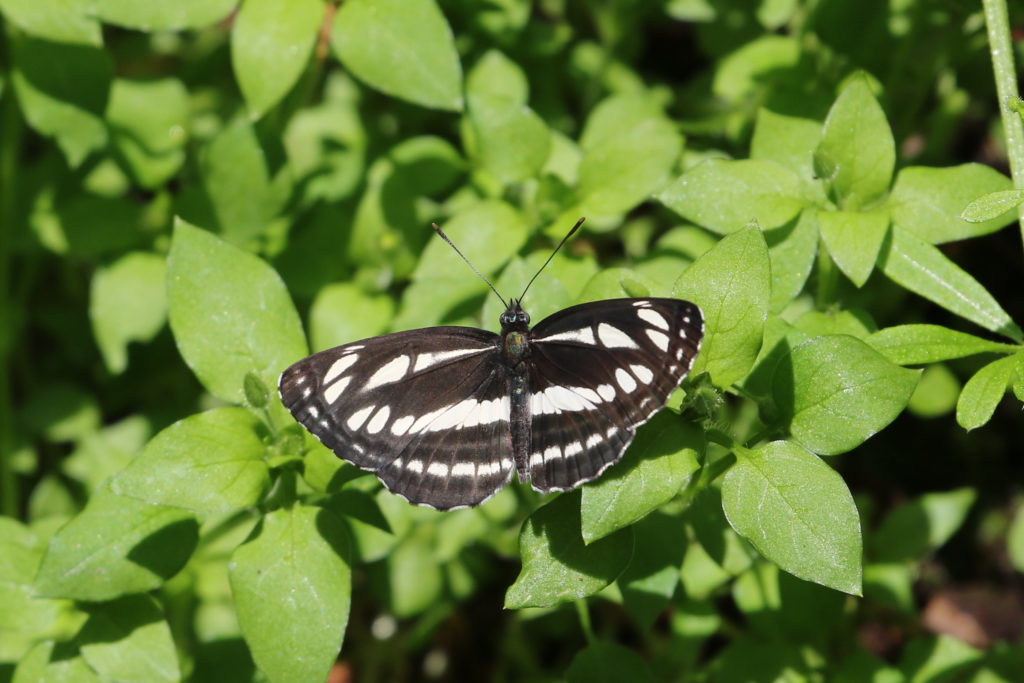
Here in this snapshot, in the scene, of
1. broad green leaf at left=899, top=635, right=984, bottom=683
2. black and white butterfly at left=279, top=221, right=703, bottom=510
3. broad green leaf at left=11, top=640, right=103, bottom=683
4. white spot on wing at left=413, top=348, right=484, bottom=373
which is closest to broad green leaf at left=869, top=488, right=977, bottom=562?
broad green leaf at left=899, top=635, right=984, bottom=683

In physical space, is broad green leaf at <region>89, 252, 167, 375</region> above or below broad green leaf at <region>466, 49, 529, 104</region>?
below

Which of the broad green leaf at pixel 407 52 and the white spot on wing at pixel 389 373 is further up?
the broad green leaf at pixel 407 52

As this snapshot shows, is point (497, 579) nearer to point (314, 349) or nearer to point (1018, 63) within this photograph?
point (314, 349)

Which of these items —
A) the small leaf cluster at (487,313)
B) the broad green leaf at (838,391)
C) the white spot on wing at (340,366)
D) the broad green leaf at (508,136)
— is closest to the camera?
the broad green leaf at (838,391)

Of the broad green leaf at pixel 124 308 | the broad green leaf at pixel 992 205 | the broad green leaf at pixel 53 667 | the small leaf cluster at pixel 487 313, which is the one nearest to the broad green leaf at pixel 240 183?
the small leaf cluster at pixel 487 313

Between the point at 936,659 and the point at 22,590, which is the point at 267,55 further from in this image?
the point at 936,659

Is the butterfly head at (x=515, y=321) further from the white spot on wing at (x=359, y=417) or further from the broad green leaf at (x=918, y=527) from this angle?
the broad green leaf at (x=918, y=527)

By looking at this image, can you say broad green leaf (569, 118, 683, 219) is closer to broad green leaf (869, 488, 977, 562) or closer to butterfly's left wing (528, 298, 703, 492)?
butterfly's left wing (528, 298, 703, 492)

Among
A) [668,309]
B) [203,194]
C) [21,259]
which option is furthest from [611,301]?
[21,259]
